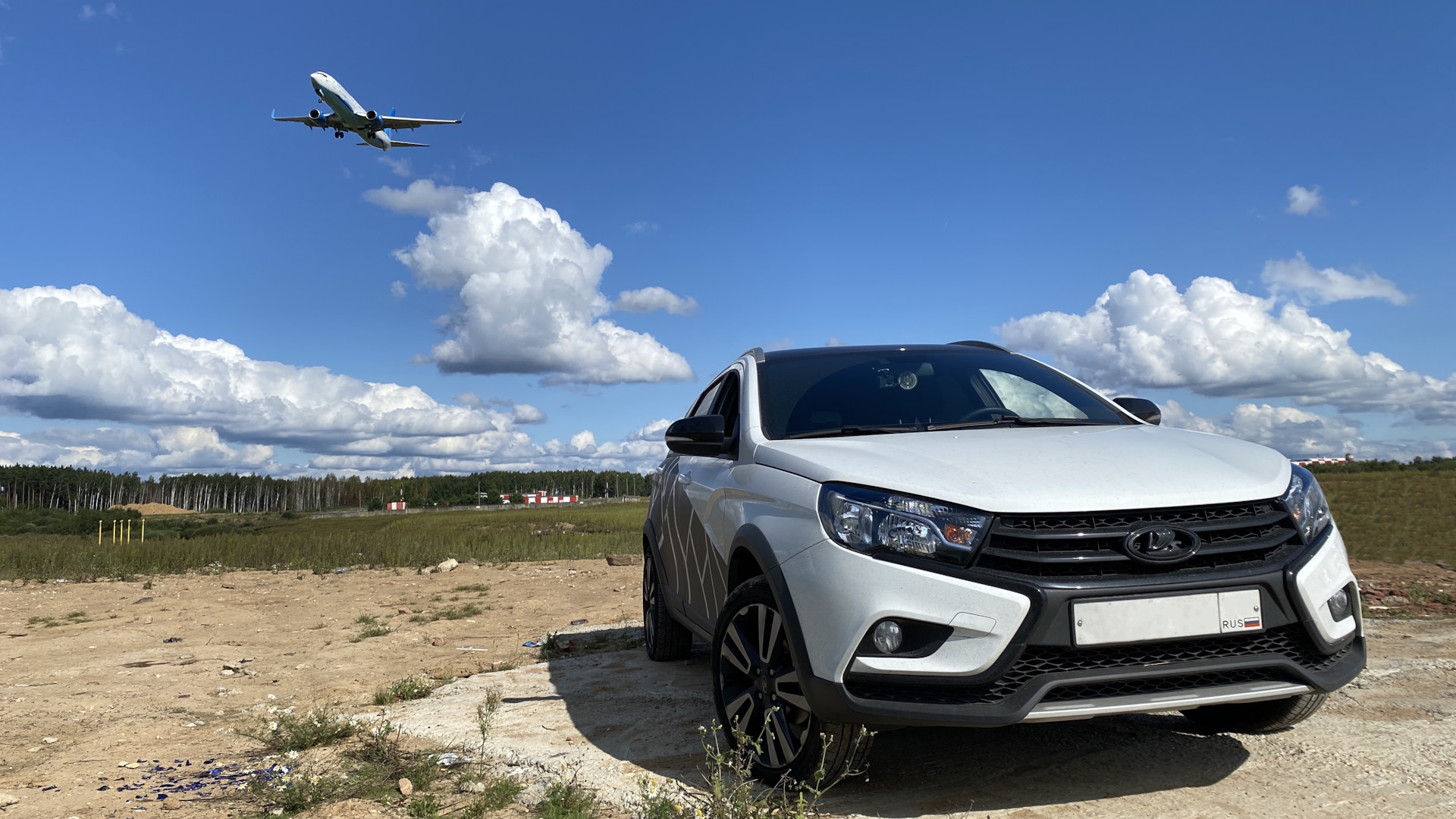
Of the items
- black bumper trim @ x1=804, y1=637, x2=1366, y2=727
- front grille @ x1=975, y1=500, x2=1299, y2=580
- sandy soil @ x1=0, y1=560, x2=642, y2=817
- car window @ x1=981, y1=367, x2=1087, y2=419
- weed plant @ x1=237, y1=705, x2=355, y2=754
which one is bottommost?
sandy soil @ x1=0, y1=560, x2=642, y2=817

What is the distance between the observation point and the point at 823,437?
11.6ft

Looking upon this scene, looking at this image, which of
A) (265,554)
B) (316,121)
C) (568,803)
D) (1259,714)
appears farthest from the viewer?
(316,121)

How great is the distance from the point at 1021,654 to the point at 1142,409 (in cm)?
211

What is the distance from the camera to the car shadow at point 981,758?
297 cm

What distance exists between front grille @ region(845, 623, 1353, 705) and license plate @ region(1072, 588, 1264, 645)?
0.04 metres

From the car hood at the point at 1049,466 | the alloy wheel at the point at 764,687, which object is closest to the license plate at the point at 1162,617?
the car hood at the point at 1049,466

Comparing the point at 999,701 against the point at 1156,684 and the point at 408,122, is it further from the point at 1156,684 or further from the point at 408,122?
the point at 408,122

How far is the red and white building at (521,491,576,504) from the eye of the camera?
429ft

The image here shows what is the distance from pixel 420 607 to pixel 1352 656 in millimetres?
9496

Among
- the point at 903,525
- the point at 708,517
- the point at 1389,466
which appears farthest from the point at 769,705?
the point at 1389,466

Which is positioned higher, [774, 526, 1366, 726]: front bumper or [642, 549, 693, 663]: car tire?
[774, 526, 1366, 726]: front bumper

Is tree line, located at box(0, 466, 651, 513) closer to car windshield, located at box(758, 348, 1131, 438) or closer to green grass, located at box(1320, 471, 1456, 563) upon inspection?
green grass, located at box(1320, 471, 1456, 563)

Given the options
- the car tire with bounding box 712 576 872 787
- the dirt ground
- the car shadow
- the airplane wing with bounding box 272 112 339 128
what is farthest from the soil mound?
the car tire with bounding box 712 576 872 787

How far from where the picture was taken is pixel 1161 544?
102 inches
